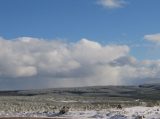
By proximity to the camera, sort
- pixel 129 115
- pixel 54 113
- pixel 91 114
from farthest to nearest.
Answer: pixel 54 113 < pixel 91 114 < pixel 129 115

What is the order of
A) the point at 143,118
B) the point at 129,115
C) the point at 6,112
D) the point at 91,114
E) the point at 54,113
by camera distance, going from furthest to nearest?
the point at 6,112, the point at 54,113, the point at 91,114, the point at 129,115, the point at 143,118

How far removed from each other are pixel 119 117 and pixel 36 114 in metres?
14.3

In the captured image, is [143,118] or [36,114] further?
[36,114]

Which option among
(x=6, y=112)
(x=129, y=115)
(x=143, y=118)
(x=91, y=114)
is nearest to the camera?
(x=143, y=118)

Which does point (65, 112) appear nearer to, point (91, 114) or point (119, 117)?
point (91, 114)

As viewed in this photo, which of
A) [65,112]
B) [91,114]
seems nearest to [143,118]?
[91,114]

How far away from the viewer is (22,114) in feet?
202

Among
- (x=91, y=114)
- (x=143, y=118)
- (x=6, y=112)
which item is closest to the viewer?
(x=143, y=118)

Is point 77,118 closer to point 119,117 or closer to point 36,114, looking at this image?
point 119,117

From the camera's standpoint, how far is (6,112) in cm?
6569

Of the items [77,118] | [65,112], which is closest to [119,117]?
[77,118]

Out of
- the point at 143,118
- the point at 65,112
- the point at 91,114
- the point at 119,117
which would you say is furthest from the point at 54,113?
the point at 143,118

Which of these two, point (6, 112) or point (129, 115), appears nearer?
point (129, 115)

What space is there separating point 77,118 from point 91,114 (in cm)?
423
